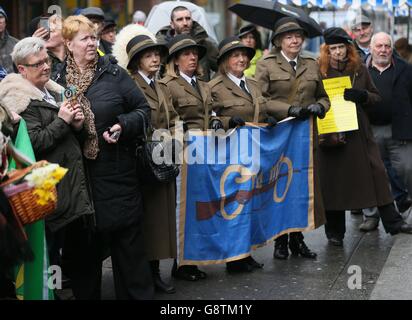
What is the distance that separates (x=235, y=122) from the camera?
6.47 meters

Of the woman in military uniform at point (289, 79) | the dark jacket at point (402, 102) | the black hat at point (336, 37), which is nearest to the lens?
the woman in military uniform at point (289, 79)

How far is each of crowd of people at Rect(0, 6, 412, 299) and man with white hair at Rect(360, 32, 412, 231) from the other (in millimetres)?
12

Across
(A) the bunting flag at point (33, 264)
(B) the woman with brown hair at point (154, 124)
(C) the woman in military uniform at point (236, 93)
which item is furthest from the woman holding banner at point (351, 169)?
(A) the bunting flag at point (33, 264)

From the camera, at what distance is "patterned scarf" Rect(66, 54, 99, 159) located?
17.4ft

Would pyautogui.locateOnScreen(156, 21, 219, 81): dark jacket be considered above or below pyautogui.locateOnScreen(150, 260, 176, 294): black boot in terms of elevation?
above

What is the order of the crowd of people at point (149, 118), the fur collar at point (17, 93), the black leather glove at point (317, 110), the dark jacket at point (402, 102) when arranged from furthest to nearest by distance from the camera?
the dark jacket at point (402, 102) → the black leather glove at point (317, 110) → the crowd of people at point (149, 118) → the fur collar at point (17, 93)

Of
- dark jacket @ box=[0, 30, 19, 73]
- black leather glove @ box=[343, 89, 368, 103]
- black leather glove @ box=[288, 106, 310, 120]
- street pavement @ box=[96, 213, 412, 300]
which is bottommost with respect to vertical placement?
street pavement @ box=[96, 213, 412, 300]

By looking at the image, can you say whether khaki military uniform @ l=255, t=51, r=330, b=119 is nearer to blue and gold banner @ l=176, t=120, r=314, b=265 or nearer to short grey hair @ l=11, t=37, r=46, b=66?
blue and gold banner @ l=176, t=120, r=314, b=265

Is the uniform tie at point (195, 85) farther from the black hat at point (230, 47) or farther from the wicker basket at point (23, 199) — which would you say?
the wicker basket at point (23, 199)

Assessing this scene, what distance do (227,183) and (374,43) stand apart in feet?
9.19

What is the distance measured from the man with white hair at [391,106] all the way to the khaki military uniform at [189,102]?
2.44 meters

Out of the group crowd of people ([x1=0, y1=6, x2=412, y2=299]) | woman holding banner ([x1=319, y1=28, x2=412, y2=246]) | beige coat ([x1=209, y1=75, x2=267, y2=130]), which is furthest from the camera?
woman holding banner ([x1=319, y1=28, x2=412, y2=246])

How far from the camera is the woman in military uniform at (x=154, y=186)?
19.7 feet

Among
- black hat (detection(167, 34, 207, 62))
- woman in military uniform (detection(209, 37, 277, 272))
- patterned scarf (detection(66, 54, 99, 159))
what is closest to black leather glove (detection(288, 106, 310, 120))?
woman in military uniform (detection(209, 37, 277, 272))
